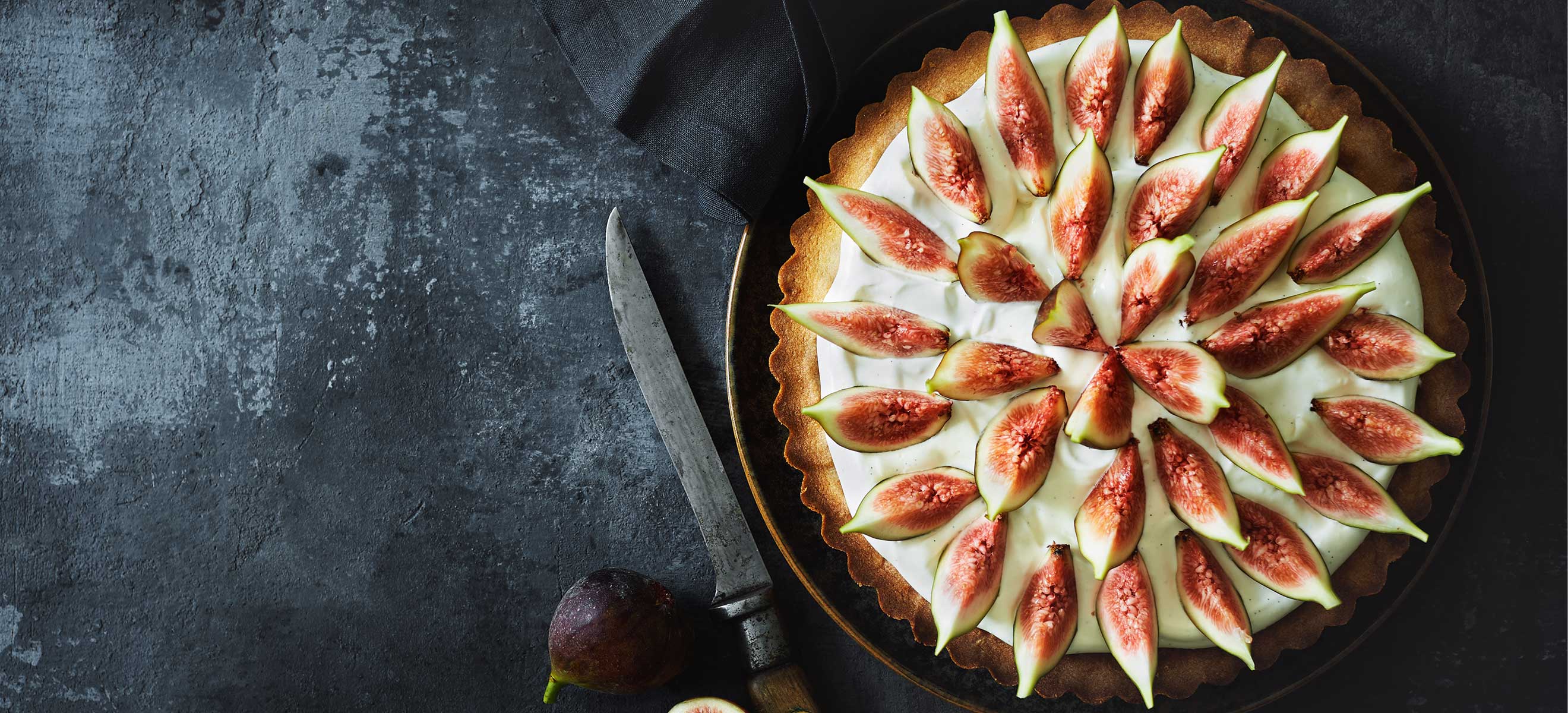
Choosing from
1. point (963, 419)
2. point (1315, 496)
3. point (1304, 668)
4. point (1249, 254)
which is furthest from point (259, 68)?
point (1304, 668)

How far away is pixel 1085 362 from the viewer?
174cm

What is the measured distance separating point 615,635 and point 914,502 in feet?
2.60

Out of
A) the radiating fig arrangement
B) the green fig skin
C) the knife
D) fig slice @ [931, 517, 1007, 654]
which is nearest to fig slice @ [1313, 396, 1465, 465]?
the radiating fig arrangement

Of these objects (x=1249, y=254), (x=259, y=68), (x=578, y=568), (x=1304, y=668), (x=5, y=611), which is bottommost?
(x=5, y=611)

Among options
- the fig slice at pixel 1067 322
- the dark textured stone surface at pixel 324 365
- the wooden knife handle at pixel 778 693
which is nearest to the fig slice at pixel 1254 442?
the fig slice at pixel 1067 322

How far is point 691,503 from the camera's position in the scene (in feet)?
7.04

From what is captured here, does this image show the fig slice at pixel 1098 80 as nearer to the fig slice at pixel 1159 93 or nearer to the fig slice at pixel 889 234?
the fig slice at pixel 1159 93

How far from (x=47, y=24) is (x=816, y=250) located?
2.24 meters

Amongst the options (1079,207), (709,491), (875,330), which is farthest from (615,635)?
(1079,207)

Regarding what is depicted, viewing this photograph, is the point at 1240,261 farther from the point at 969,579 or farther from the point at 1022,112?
the point at 969,579

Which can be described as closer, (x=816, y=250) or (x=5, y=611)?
(x=816, y=250)

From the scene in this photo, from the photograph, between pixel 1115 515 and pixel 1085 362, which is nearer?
pixel 1115 515

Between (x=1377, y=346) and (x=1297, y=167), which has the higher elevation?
(x=1297, y=167)

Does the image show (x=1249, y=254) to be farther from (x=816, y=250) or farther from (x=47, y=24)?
(x=47, y=24)
